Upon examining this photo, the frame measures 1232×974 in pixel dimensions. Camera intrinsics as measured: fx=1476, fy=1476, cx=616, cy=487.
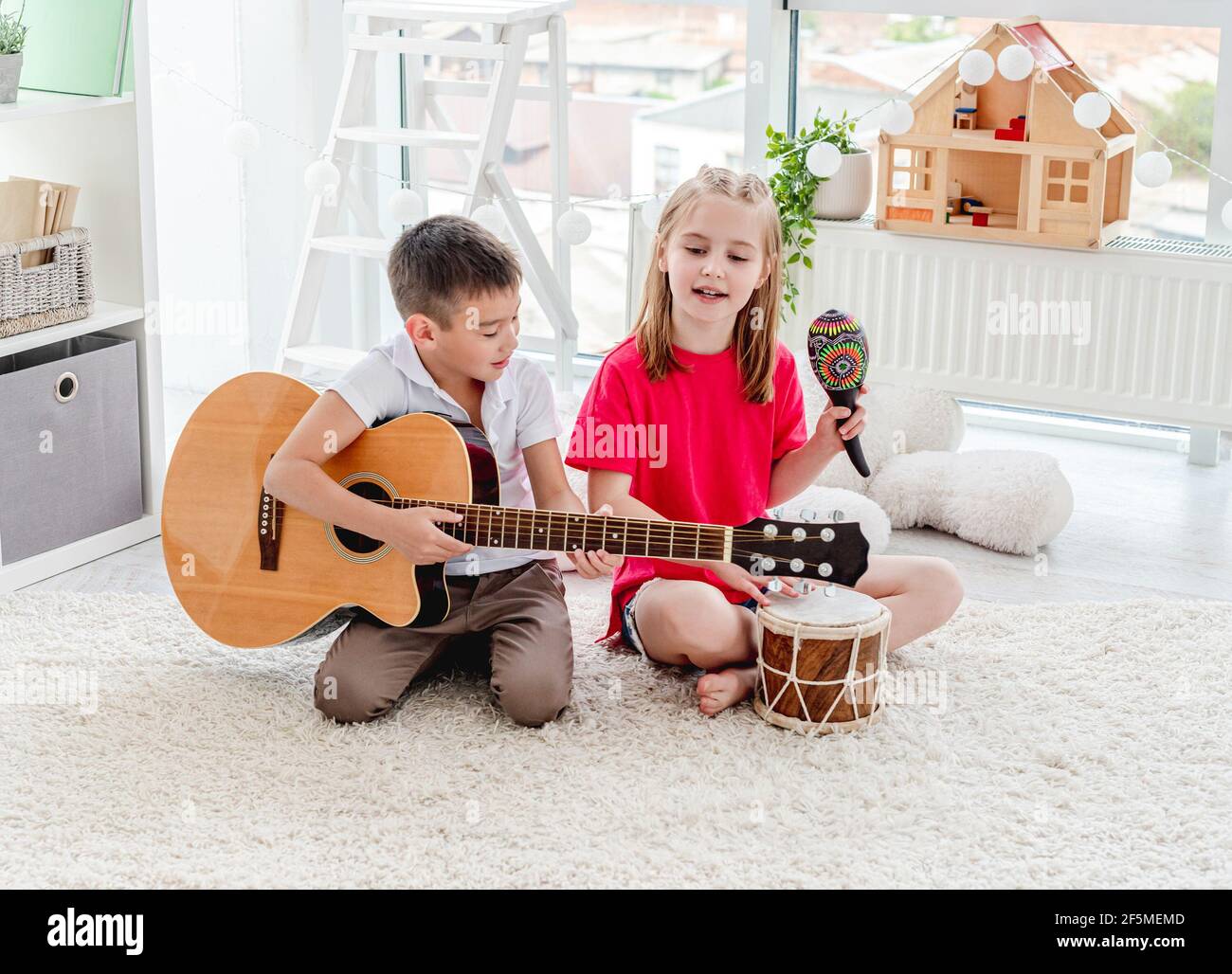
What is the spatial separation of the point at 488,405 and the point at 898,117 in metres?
1.21

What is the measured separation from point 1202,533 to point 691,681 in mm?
1141

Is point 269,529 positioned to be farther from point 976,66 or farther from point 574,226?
point 976,66

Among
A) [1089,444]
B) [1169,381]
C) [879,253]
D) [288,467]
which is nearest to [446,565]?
[288,467]

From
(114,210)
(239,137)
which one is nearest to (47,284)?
(114,210)

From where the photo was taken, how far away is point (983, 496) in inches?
103

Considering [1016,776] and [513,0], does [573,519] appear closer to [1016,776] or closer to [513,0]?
[1016,776]

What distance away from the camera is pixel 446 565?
2000 millimetres

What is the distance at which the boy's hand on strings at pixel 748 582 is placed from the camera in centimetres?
189

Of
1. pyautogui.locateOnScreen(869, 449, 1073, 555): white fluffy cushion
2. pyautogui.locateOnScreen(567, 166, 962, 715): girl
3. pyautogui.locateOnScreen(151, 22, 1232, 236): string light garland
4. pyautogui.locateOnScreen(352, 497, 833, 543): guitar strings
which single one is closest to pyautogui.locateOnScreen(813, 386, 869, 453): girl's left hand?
pyautogui.locateOnScreen(567, 166, 962, 715): girl

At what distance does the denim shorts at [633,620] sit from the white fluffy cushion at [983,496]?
695 mm

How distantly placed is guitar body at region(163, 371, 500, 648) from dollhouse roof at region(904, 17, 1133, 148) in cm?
133

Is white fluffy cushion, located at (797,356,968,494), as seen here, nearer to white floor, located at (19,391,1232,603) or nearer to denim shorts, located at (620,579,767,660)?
white floor, located at (19,391,1232,603)

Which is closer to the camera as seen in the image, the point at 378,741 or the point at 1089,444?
the point at 378,741

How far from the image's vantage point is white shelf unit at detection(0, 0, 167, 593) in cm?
247
